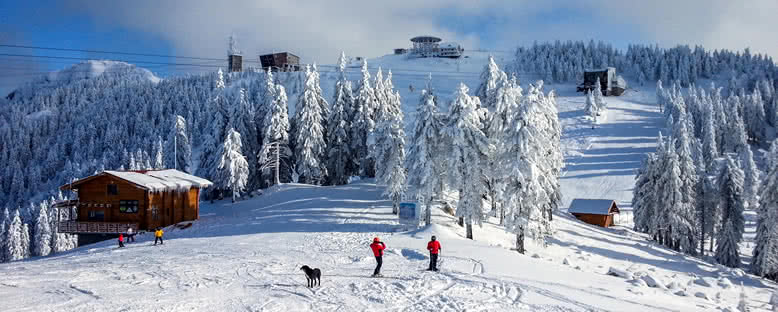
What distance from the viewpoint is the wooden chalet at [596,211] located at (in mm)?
61344

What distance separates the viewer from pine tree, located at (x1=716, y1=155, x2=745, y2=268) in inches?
1857

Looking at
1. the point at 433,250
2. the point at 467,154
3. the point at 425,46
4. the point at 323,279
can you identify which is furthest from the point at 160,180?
the point at 425,46

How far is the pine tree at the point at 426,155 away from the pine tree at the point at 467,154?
4.06 ft

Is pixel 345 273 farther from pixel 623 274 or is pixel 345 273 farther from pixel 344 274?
pixel 623 274

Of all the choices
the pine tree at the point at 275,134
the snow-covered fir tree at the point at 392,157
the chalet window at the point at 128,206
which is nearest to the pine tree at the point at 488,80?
the snow-covered fir tree at the point at 392,157

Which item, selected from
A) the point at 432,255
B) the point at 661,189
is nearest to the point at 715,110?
the point at 661,189

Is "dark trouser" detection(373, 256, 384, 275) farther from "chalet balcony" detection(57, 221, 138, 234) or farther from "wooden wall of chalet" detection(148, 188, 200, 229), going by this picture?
"chalet balcony" detection(57, 221, 138, 234)

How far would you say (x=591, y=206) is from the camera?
63.2 metres

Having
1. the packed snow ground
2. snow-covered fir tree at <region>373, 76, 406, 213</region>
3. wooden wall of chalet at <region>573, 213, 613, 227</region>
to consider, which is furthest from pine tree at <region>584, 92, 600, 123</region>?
snow-covered fir tree at <region>373, 76, 406, 213</region>

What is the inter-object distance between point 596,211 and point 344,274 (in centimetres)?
5257

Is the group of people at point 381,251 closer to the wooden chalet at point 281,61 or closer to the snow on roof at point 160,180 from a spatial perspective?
the snow on roof at point 160,180

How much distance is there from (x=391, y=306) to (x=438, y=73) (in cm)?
15539

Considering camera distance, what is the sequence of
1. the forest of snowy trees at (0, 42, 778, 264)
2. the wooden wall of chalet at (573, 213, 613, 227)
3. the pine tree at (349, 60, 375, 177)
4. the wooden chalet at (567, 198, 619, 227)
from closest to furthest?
the forest of snowy trees at (0, 42, 778, 264) → the pine tree at (349, 60, 375, 177) → the wooden wall of chalet at (573, 213, 613, 227) → the wooden chalet at (567, 198, 619, 227)

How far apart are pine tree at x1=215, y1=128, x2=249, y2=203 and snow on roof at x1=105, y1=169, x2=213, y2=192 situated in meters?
5.27
